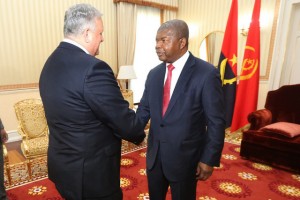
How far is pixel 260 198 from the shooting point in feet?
7.62

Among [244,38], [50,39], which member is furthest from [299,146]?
[50,39]

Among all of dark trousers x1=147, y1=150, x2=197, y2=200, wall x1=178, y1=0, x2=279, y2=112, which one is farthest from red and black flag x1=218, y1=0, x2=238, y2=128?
dark trousers x1=147, y1=150, x2=197, y2=200

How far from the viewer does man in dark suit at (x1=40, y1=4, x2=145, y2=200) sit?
0.98 m

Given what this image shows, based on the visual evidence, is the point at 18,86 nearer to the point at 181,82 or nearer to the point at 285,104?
the point at 181,82

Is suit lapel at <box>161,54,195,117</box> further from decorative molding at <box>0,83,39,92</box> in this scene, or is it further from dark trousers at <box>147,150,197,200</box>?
decorative molding at <box>0,83,39,92</box>

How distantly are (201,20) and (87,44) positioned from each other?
472 cm

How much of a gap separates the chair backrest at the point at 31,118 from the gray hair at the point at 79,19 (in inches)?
93.8

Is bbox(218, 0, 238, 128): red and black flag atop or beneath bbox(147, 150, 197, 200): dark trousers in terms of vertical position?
atop

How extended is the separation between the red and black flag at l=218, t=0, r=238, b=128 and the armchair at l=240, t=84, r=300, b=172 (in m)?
0.56

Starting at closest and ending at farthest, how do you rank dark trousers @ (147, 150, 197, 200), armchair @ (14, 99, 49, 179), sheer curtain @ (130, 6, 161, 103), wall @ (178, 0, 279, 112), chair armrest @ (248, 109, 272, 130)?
dark trousers @ (147, 150, 197, 200)
armchair @ (14, 99, 49, 179)
chair armrest @ (248, 109, 272, 130)
wall @ (178, 0, 279, 112)
sheer curtain @ (130, 6, 161, 103)

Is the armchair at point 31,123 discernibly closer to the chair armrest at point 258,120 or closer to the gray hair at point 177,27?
the gray hair at point 177,27

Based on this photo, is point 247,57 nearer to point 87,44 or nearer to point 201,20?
point 201,20

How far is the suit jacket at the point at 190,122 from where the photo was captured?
1.31 m

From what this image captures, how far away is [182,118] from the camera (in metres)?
1.33
